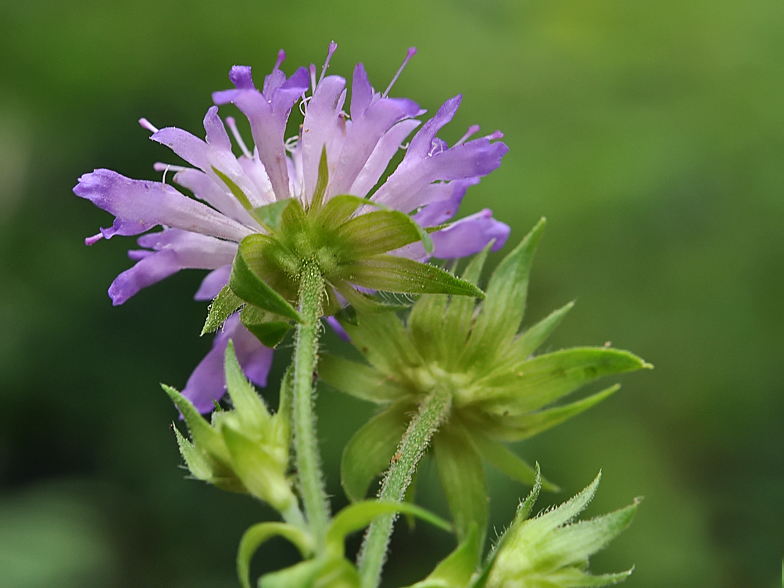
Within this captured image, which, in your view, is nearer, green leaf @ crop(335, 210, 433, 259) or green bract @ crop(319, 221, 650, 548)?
green leaf @ crop(335, 210, 433, 259)

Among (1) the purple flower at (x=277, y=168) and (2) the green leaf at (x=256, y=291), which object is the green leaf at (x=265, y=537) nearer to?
(2) the green leaf at (x=256, y=291)

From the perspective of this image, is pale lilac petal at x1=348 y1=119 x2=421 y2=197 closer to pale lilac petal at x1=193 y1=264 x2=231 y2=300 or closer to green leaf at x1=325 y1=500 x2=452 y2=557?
pale lilac petal at x1=193 y1=264 x2=231 y2=300

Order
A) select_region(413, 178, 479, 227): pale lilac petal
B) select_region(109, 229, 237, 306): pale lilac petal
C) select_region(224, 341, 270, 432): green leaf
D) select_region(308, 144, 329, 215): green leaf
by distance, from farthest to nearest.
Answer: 1. select_region(413, 178, 479, 227): pale lilac petal
2. select_region(109, 229, 237, 306): pale lilac petal
3. select_region(308, 144, 329, 215): green leaf
4. select_region(224, 341, 270, 432): green leaf

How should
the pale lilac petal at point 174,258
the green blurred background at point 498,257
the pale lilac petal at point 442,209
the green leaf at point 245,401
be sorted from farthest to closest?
Answer: the green blurred background at point 498,257
the pale lilac petal at point 442,209
the pale lilac petal at point 174,258
the green leaf at point 245,401

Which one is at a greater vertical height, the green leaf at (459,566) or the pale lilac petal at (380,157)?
the pale lilac petal at (380,157)

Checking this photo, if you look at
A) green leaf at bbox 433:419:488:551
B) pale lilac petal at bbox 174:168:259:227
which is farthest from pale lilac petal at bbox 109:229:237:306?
green leaf at bbox 433:419:488:551

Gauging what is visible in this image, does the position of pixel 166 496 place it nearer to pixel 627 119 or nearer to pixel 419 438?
pixel 627 119

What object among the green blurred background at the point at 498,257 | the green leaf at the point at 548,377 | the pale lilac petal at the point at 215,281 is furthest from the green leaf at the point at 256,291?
the green blurred background at the point at 498,257
